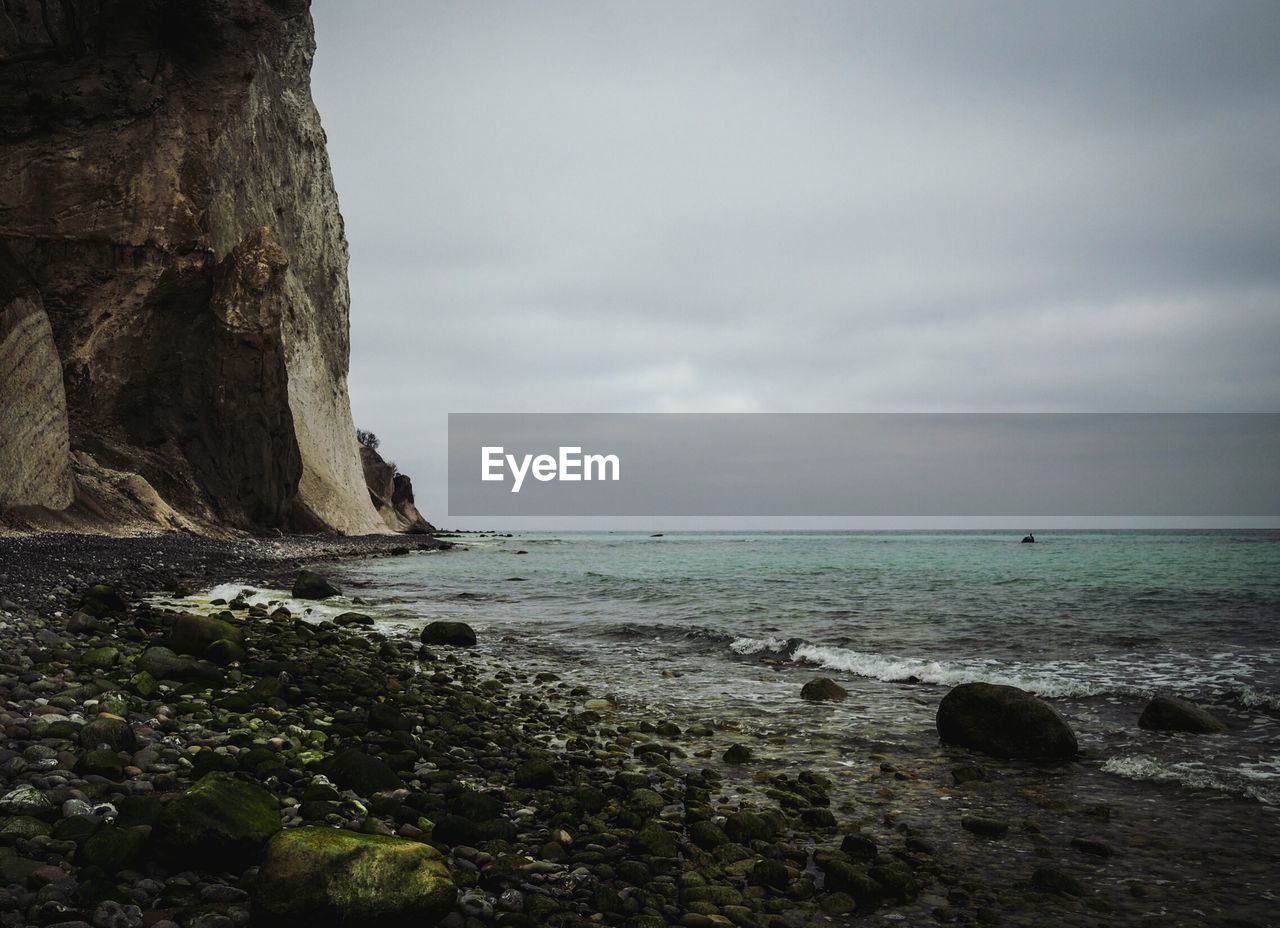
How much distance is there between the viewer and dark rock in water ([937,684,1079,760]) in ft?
24.8

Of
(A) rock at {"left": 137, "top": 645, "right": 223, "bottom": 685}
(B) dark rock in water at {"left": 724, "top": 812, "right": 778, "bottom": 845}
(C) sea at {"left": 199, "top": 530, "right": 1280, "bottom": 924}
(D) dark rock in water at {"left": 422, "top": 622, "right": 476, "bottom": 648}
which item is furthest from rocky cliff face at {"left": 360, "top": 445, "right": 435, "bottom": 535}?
(B) dark rock in water at {"left": 724, "top": 812, "right": 778, "bottom": 845}

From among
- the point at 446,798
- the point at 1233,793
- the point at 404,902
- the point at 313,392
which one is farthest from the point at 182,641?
the point at 313,392

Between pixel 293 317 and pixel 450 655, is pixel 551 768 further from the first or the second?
pixel 293 317

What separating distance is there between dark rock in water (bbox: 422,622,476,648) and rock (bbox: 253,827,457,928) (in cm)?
1008

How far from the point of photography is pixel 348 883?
3658 millimetres

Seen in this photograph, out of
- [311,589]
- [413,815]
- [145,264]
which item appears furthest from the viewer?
[145,264]

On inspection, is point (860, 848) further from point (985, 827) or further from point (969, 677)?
point (969, 677)

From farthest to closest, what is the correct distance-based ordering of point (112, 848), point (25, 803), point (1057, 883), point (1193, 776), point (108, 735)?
point (1193, 776) → point (108, 735) → point (1057, 883) → point (25, 803) → point (112, 848)

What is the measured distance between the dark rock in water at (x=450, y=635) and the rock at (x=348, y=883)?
33.1ft

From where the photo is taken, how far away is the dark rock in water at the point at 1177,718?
8398 millimetres

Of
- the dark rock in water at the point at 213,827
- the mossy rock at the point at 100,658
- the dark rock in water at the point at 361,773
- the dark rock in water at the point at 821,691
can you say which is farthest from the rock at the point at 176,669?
the dark rock in water at the point at 821,691

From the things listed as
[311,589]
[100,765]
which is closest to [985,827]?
[100,765]

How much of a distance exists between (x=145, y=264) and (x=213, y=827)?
4450cm

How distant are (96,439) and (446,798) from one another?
133 ft
